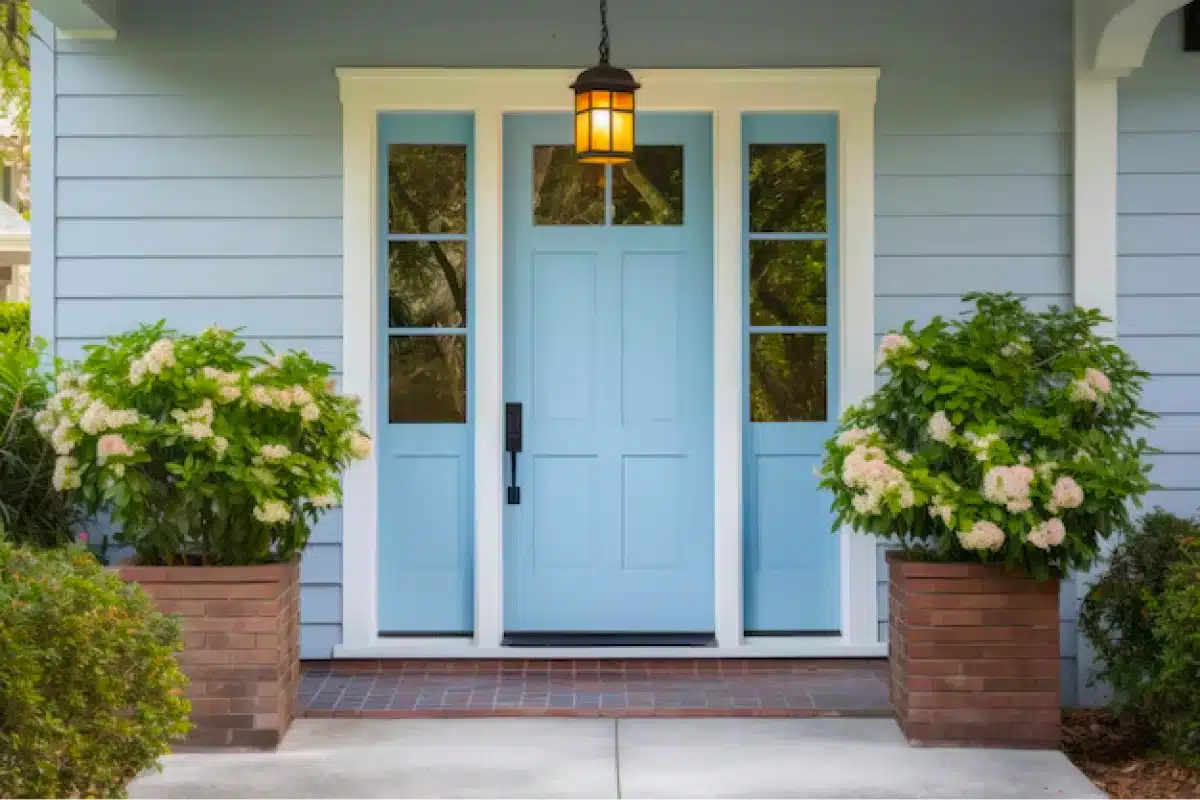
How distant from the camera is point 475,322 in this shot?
5746 millimetres

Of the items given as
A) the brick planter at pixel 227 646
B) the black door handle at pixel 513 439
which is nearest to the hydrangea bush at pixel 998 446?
the black door handle at pixel 513 439

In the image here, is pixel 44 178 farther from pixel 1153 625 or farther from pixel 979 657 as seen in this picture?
pixel 1153 625

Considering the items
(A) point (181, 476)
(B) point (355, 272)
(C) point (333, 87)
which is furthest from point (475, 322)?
(A) point (181, 476)

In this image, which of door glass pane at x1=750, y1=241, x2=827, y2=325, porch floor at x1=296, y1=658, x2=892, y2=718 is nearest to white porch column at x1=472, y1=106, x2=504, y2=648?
porch floor at x1=296, y1=658, x2=892, y2=718

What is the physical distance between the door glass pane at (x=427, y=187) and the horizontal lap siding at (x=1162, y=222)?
2571mm

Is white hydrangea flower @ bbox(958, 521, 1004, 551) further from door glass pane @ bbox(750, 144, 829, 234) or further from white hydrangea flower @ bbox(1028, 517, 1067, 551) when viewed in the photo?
door glass pane @ bbox(750, 144, 829, 234)

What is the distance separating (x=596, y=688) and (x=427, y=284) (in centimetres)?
171

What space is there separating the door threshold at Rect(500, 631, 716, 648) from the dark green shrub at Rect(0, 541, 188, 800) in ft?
7.34

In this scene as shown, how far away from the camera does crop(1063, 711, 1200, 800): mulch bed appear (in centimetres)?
452

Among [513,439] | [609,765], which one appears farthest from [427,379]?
[609,765]

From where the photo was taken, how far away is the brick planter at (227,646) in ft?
15.2

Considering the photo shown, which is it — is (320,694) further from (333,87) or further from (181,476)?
(333,87)

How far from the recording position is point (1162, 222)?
5715mm

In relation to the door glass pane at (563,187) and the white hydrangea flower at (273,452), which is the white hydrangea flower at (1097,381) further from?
the white hydrangea flower at (273,452)
